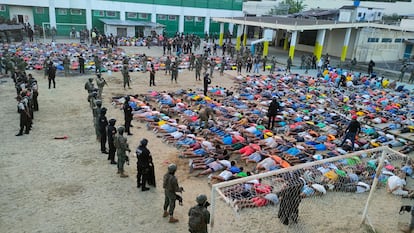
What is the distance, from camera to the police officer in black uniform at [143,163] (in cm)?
761

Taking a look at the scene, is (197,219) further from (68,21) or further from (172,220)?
(68,21)

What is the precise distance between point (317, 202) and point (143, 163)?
4.45 metres

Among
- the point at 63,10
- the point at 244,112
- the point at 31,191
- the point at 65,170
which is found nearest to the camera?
the point at 31,191

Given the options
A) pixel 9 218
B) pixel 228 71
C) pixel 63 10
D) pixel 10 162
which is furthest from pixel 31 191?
pixel 63 10

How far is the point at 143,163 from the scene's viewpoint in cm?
773

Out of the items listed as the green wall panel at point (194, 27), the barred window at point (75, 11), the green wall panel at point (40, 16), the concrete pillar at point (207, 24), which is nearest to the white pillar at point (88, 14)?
the barred window at point (75, 11)

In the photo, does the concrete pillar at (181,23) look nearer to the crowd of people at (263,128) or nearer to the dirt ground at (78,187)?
the crowd of people at (263,128)

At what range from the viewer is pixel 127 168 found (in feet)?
29.8

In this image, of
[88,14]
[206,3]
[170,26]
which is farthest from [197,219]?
[206,3]

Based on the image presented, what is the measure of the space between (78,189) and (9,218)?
1.58 m

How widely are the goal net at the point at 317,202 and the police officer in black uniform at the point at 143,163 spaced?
190 centimetres

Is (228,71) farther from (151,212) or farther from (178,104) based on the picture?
(151,212)

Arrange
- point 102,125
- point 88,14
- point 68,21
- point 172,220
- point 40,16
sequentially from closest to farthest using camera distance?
1. point 172,220
2. point 102,125
3. point 40,16
4. point 68,21
5. point 88,14

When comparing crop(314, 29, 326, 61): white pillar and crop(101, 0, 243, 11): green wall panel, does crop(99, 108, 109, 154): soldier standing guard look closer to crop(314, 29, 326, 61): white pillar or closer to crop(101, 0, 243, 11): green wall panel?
crop(314, 29, 326, 61): white pillar
